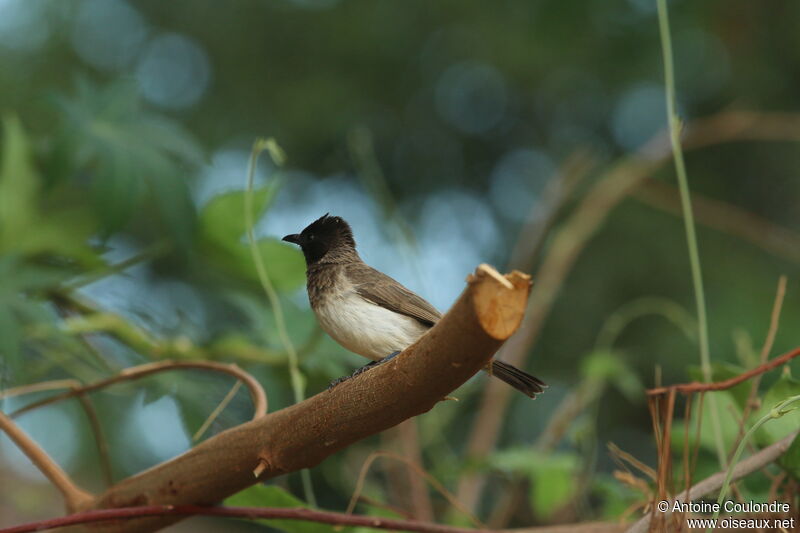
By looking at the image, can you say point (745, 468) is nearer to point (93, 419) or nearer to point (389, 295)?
point (389, 295)

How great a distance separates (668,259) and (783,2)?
2.12 meters

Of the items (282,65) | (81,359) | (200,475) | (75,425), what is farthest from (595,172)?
(200,475)

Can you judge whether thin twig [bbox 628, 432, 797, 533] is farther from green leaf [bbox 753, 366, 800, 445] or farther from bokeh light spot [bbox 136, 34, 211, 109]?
bokeh light spot [bbox 136, 34, 211, 109]

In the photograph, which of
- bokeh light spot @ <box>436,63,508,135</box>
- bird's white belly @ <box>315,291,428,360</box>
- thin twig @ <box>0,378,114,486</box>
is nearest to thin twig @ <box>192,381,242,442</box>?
thin twig @ <box>0,378,114,486</box>

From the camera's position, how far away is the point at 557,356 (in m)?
5.58

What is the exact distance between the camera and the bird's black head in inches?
114

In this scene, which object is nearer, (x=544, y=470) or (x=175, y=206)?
(x=175, y=206)

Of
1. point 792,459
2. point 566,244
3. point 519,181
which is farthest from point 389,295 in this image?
point 519,181

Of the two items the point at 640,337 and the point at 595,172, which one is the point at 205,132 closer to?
the point at 595,172

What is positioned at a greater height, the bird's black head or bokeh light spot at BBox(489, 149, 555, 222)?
bokeh light spot at BBox(489, 149, 555, 222)

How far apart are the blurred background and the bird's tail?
32.5 inches

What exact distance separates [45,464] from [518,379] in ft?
3.59

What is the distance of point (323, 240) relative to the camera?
9.59 feet

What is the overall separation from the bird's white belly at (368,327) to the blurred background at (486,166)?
386 millimetres
